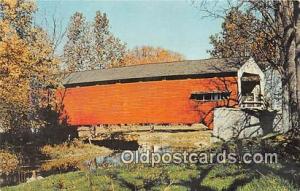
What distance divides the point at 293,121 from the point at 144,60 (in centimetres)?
3197

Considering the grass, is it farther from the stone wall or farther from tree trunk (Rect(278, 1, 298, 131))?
the stone wall

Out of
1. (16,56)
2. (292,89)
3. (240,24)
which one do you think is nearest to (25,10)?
(16,56)

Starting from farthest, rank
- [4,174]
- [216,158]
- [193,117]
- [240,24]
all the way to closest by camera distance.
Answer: [193,117], [240,24], [4,174], [216,158]

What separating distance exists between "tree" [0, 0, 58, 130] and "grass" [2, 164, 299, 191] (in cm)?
927

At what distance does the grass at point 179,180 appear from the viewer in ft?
28.3

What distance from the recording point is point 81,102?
3594 centimetres

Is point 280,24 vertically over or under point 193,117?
over

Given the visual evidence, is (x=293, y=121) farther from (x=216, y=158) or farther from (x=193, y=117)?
(x=193, y=117)

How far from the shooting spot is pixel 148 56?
44.8 metres

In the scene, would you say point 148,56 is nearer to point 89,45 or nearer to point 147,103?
point 89,45

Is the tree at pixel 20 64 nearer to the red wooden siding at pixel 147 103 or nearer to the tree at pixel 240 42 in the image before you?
the red wooden siding at pixel 147 103

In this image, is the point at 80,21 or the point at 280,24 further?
the point at 80,21

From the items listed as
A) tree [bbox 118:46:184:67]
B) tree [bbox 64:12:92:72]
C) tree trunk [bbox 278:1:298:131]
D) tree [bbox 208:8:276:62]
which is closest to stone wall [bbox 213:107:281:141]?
tree [bbox 208:8:276:62]

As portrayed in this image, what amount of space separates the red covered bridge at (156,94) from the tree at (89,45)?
9.11ft
